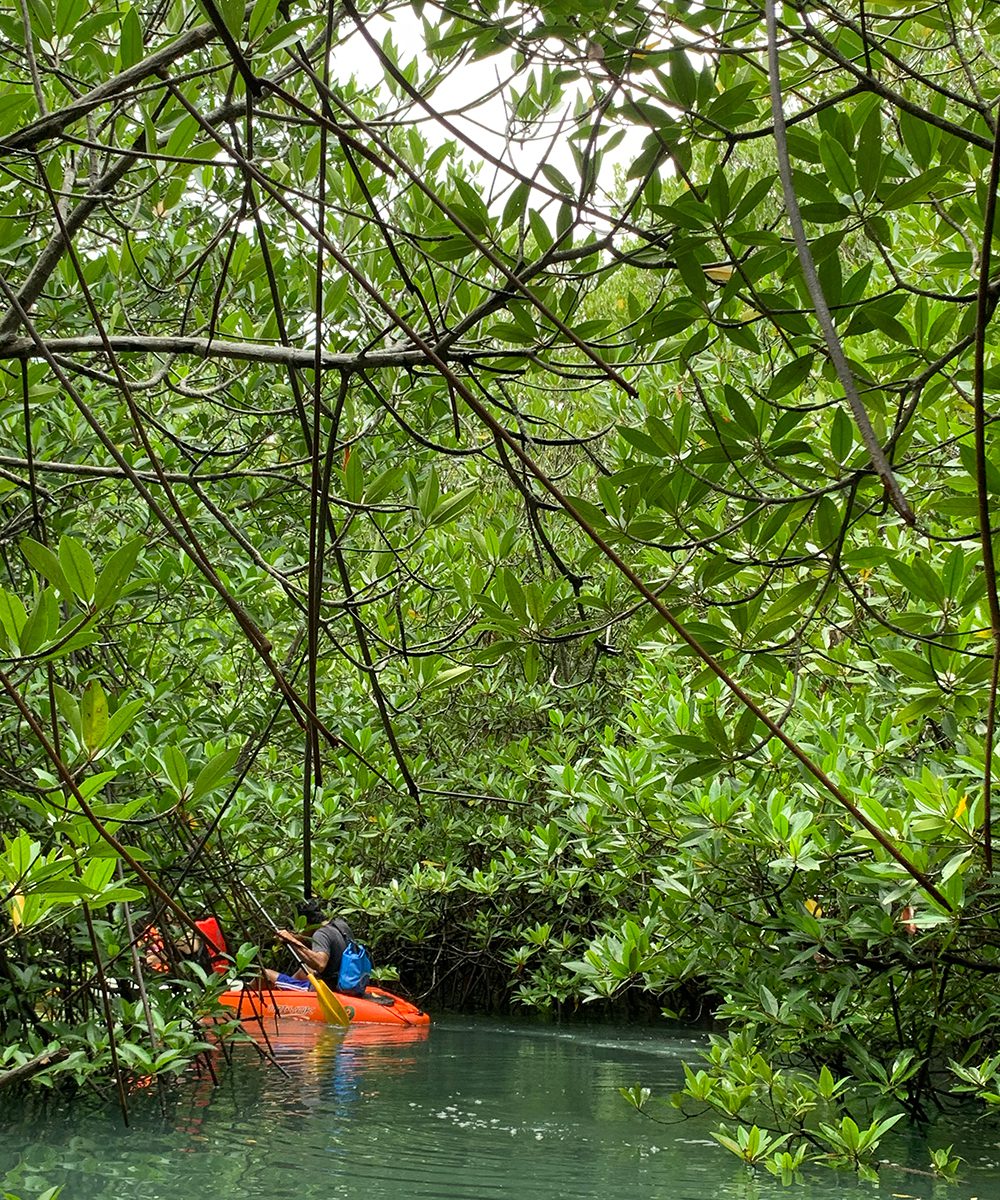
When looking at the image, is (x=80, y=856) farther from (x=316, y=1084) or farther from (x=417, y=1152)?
(x=316, y=1084)

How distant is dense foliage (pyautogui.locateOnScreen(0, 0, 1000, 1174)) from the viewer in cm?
153

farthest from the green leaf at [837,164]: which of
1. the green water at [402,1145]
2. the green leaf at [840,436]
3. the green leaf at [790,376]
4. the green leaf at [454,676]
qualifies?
the green water at [402,1145]

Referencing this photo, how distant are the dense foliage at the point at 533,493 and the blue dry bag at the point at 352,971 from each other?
2689mm

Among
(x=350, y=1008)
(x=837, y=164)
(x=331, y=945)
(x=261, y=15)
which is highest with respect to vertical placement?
(x=261, y=15)

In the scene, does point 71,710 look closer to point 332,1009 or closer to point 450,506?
point 450,506

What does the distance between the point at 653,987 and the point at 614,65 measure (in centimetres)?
408

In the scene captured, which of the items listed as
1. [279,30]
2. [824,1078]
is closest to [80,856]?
[279,30]

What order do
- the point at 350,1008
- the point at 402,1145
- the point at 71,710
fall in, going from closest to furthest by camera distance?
the point at 71,710 < the point at 402,1145 < the point at 350,1008

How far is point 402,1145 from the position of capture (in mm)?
5980

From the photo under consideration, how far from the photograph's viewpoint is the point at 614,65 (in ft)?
5.75

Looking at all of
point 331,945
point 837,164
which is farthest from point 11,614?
point 331,945

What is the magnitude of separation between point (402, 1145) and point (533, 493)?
3.96 m

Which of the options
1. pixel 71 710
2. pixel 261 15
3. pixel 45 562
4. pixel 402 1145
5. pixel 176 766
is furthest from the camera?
pixel 402 1145

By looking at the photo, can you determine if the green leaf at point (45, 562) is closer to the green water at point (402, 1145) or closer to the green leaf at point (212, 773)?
the green leaf at point (212, 773)
